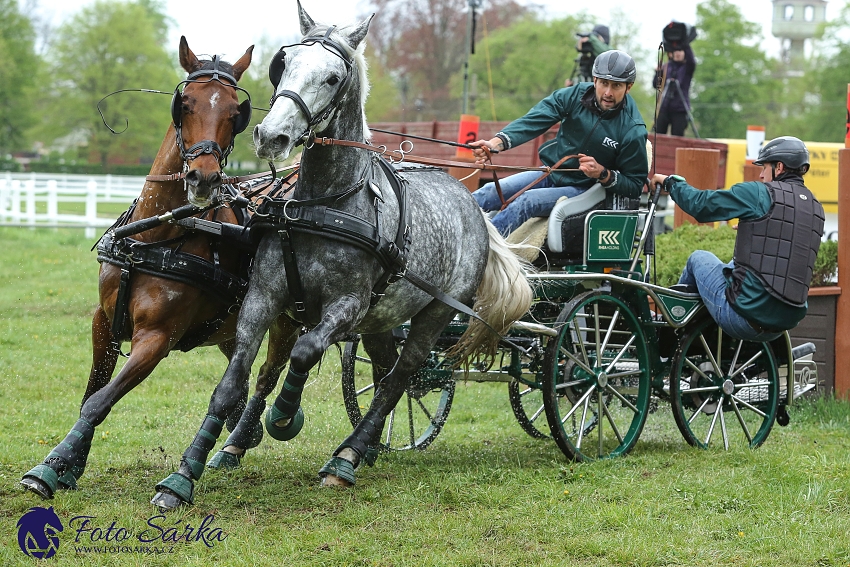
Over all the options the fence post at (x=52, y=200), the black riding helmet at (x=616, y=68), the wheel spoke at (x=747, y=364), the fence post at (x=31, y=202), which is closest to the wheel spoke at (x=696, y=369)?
the wheel spoke at (x=747, y=364)

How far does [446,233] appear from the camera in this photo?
534 cm

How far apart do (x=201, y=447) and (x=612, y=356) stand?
2833 mm

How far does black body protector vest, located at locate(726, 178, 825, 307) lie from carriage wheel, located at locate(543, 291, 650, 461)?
0.81 m

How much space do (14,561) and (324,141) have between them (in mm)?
2127

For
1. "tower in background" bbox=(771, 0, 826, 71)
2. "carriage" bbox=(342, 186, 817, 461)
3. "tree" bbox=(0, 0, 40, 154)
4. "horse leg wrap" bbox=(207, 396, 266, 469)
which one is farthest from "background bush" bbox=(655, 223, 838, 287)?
"tower in background" bbox=(771, 0, 826, 71)

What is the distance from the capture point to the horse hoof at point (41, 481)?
14.5 ft

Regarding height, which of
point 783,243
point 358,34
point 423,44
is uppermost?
point 423,44

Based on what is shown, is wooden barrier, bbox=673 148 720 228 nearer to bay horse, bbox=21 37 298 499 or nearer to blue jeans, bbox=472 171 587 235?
blue jeans, bbox=472 171 587 235

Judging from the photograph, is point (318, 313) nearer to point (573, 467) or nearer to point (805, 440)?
point (573, 467)

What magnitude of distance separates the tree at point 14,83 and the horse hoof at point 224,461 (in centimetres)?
3901

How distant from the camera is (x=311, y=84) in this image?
14.0 ft

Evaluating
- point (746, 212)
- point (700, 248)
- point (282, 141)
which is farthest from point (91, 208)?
point (282, 141)

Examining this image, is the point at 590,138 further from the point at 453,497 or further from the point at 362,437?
the point at 453,497

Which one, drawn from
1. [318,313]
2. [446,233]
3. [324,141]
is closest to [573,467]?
[446,233]
